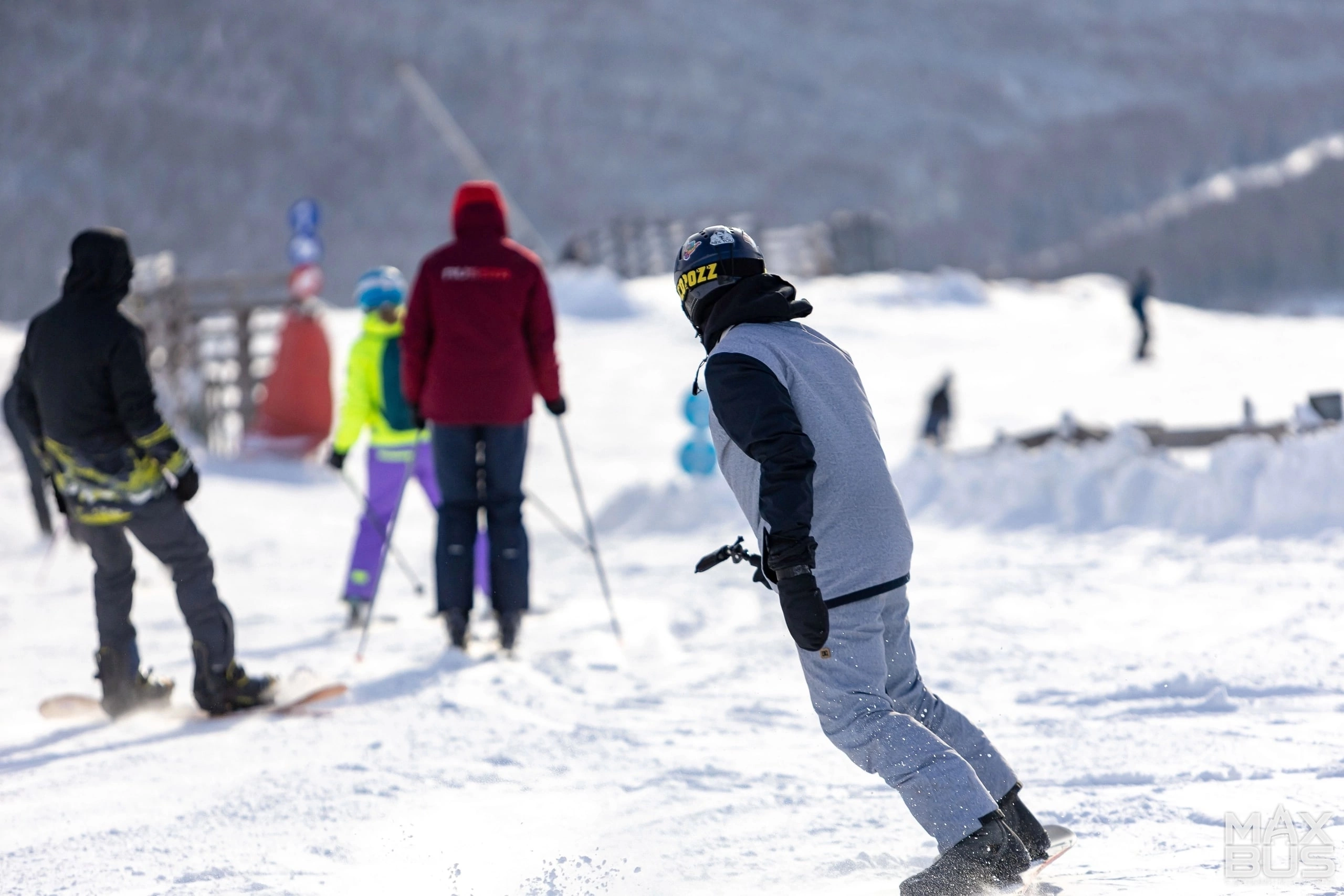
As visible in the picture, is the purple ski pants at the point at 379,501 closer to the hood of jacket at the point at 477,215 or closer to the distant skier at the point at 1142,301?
the hood of jacket at the point at 477,215

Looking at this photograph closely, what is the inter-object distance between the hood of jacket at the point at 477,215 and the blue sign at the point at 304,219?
13754 millimetres

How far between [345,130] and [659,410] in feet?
449

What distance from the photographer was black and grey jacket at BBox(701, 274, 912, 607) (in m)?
2.42

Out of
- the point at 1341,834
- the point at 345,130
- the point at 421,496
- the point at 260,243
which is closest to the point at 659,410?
the point at 421,496

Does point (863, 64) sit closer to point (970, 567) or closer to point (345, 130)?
point (345, 130)

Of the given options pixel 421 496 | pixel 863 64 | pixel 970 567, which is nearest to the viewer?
pixel 970 567

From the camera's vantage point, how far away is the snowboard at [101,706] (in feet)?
14.6

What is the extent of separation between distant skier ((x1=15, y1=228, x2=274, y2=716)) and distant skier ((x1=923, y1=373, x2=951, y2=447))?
38.2 ft

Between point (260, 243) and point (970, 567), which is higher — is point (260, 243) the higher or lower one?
the higher one

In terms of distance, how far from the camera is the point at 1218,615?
5.15 m

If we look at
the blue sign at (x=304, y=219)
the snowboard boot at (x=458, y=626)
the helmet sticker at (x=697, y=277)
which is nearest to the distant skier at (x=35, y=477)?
the snowboard boot at (x=458, y=626)

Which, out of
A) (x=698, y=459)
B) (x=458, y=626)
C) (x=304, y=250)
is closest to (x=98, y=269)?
(x=458, y=626)

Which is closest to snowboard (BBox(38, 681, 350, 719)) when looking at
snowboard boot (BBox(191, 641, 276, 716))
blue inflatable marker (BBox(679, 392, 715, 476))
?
snowboard boot (BBox(191, 641, 276, 716))

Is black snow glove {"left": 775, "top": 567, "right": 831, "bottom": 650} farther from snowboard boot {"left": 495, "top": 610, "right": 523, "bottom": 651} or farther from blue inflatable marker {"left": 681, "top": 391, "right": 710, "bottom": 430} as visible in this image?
blue inflatable marker {"left": 681, "top": 391, "right": 710, "bottom": 430}
